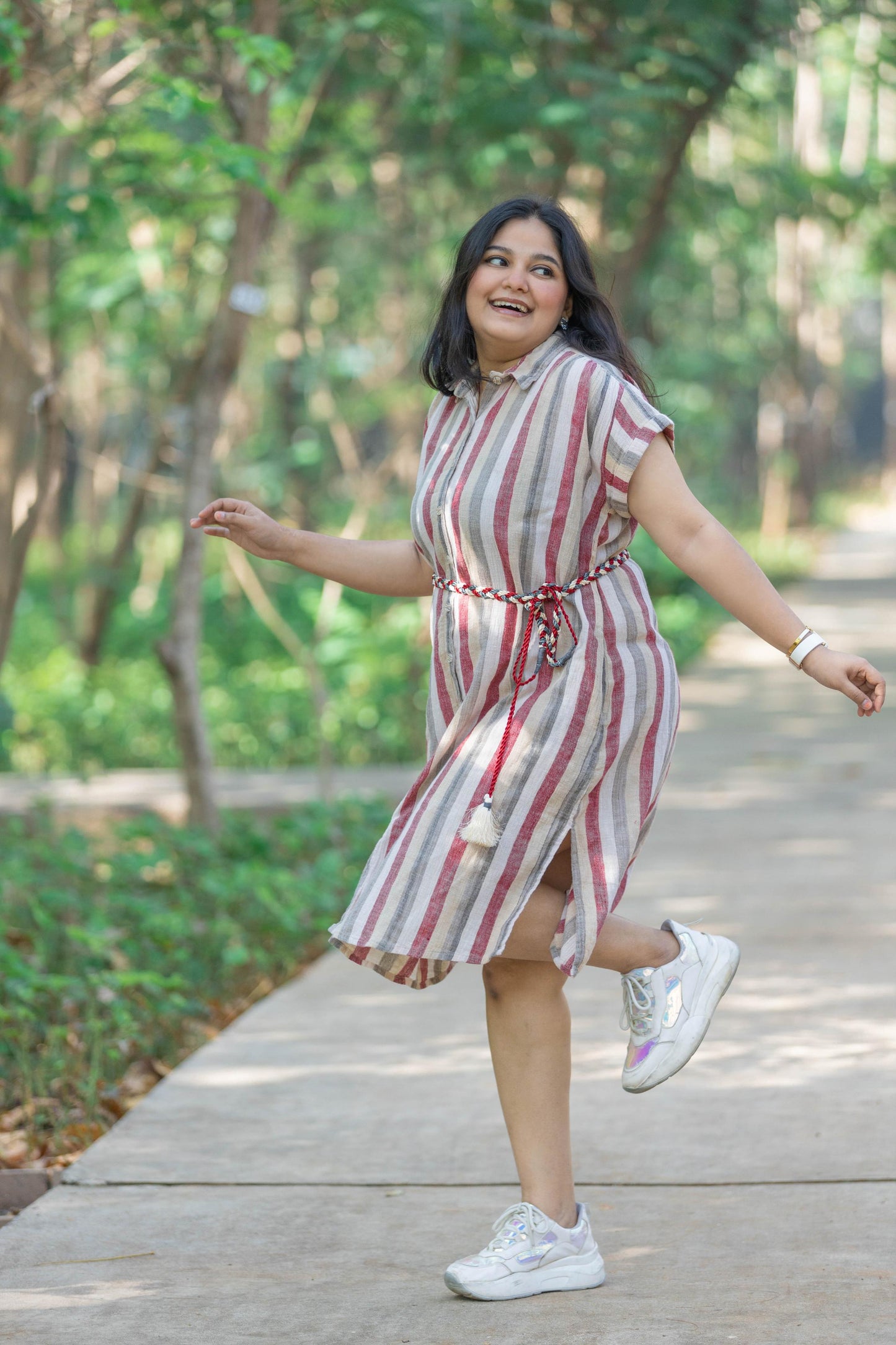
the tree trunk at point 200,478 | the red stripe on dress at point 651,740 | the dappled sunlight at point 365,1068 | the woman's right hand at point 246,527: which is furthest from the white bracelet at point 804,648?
the tree trunk at point 200,478

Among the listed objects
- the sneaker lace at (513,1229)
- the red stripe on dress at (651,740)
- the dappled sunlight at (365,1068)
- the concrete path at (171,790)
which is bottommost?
the dappled sunlight at (365,1068)

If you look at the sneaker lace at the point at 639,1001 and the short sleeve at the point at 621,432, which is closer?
the short sleeve at the point at 621,432

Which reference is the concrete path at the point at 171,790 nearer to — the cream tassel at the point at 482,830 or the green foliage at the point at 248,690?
the green foliage at the point at 248,690

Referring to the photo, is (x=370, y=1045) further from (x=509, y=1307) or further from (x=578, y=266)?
(x=578, y=266)

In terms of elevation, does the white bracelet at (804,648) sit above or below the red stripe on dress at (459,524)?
below

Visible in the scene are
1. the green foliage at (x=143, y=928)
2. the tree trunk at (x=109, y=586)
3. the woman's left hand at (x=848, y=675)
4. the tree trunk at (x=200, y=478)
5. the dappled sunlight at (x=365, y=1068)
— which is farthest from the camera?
the tree trunk at (x=109, y=586)

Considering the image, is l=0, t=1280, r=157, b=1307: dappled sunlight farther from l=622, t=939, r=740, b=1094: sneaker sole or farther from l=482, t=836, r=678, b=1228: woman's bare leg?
l=622, t=939, r=740, b=1094: sneaker sole

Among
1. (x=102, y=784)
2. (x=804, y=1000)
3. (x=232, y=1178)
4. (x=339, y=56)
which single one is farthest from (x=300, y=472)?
(x=232, y=1178)

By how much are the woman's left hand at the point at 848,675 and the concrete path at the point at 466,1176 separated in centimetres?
91

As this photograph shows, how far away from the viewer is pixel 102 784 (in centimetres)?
704

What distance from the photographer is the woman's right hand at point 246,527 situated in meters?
2.79

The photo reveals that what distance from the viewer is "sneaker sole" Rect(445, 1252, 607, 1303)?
2.61 m

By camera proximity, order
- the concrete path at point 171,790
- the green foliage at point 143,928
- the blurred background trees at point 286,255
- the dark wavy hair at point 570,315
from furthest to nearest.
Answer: the concrete path at point 171,790 → the blurred background trees at point 286,255 → the green foliage at point 143,928 → the dark wavy hair at point 570,315

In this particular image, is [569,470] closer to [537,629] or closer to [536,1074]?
[537,629]
